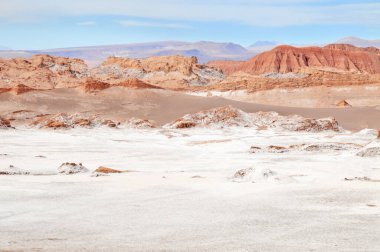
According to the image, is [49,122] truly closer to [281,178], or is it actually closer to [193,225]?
[281,178]

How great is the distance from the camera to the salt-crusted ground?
18.5 ft

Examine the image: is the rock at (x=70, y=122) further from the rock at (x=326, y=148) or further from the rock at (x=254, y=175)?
the rock at (x=254, y=175)

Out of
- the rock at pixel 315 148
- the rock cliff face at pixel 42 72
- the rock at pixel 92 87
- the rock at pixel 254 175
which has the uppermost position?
the rock at pixel 254 175

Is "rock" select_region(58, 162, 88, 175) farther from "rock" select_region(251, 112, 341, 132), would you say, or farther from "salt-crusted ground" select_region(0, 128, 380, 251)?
"rock" select_region(251, 112, 341, 132)

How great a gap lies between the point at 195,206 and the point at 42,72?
72345 millimetres

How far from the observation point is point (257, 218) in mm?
6781

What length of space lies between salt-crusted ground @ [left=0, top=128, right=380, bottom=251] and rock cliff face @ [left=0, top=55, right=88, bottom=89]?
53494mm

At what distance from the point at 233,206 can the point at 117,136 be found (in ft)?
51.0

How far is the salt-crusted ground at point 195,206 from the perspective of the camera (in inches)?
223

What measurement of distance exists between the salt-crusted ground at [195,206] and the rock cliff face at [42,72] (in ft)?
176

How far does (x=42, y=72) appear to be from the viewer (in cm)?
7650

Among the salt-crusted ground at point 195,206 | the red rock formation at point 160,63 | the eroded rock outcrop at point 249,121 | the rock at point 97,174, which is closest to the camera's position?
the salt-crusted ground at point 195,206

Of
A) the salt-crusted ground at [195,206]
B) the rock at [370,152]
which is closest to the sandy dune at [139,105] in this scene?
the rock at [370,152]

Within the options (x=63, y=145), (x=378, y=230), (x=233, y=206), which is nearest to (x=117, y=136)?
(x=63, y=145)
